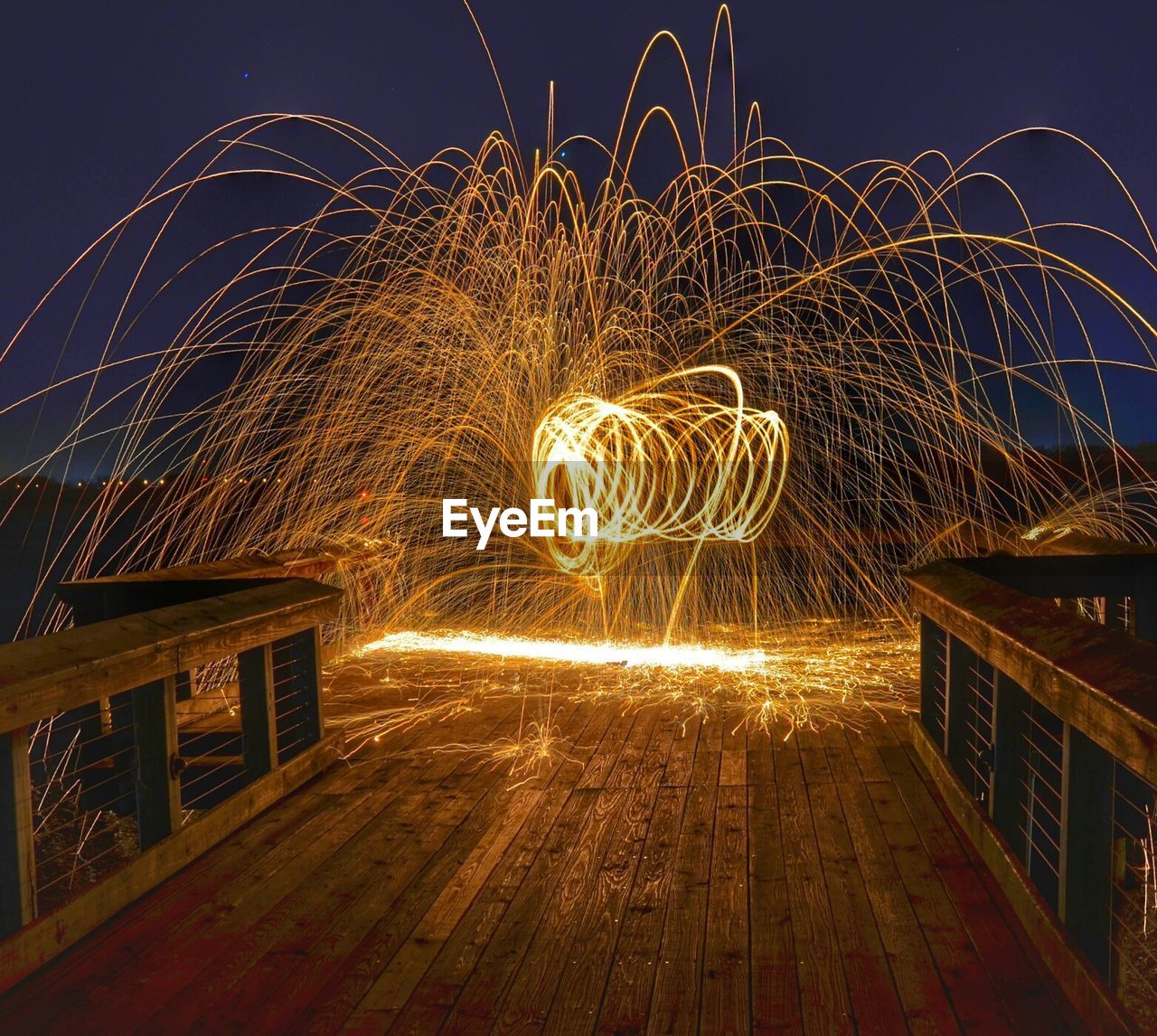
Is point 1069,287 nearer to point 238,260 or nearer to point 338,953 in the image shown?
point 338,953

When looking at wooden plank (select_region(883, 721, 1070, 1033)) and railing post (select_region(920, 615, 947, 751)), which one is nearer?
wooden plank (select_region(883, 721, 1070, 1033))

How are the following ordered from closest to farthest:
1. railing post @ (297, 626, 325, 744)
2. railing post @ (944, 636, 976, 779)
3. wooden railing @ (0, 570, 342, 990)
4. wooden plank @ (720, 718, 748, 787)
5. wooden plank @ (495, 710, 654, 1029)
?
wooden plank @ (495, 710, 654, 1029), wooden railing @ (0, 570, 342, 990), railing post @ (944, 636, 976, 779), wooden plank @ (720, 718, 748, 787), railing post @ (297, 626, 325, 744)

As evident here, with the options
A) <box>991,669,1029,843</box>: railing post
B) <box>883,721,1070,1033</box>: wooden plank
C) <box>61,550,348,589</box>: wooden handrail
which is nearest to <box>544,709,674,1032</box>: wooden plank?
<box>883,721,1070,1033</box>: wooden plank

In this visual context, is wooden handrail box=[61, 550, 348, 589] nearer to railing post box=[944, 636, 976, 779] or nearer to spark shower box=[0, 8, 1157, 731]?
spark shower box=[0, 8, 1157, 731]

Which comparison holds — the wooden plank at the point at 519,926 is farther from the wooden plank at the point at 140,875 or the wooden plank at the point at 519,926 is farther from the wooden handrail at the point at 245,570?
the wooden handrail at the point at 245,570

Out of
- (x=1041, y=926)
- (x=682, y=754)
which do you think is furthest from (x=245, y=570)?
(x=1041, y=926)

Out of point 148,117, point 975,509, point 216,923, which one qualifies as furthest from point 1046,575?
point 975,509

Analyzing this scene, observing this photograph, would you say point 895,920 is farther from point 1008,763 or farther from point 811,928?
point 1008,763
